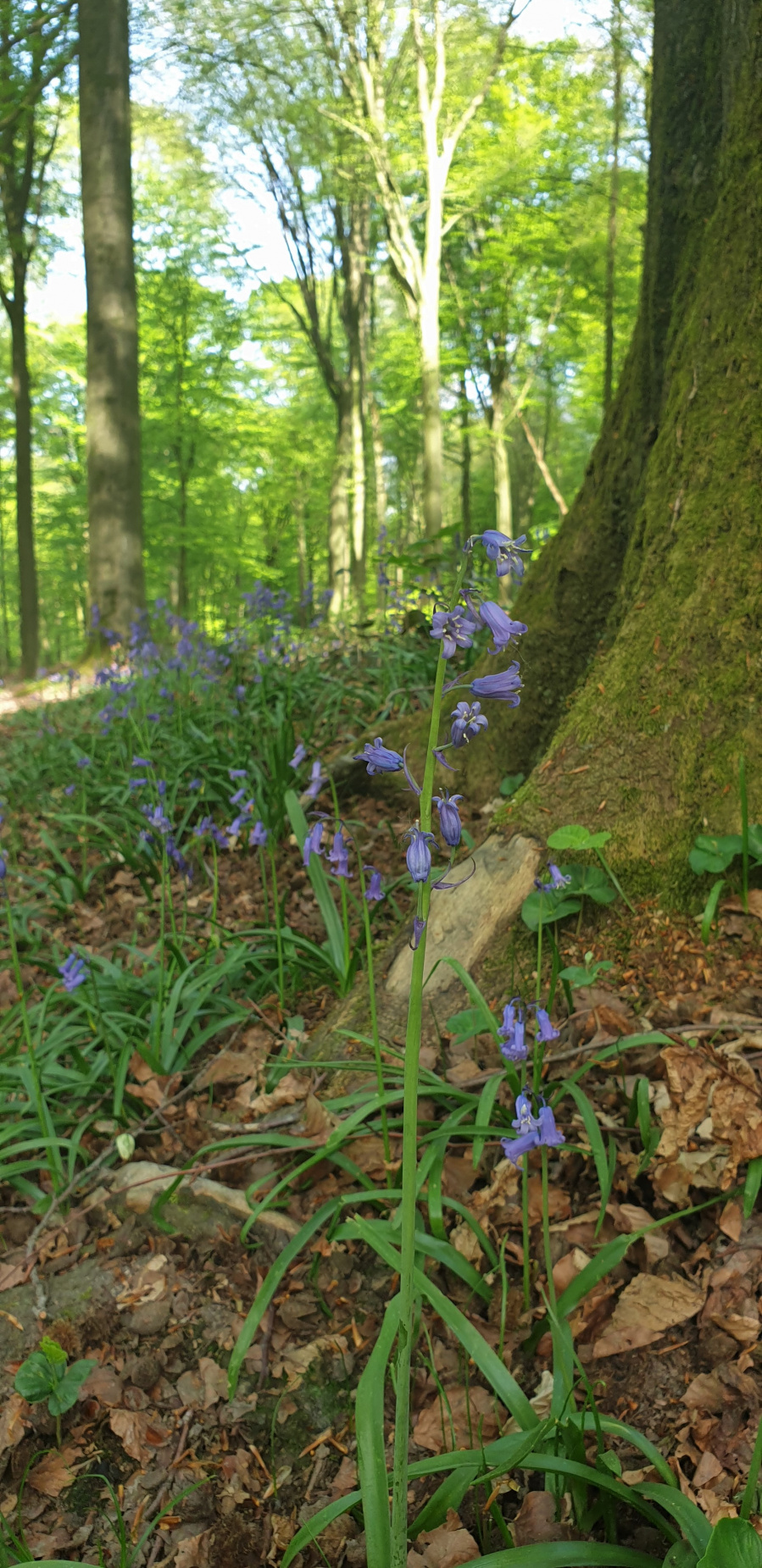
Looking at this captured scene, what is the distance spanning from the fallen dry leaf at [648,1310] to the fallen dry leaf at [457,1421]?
221mm

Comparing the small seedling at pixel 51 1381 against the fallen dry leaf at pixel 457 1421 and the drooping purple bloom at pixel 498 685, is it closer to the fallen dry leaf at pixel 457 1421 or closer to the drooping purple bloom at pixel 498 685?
the fallen dry leaf at pixel 457 1421

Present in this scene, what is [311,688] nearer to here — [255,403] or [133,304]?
[133,304]

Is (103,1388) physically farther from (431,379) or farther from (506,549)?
(431,379)

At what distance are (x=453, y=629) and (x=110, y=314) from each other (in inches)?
342

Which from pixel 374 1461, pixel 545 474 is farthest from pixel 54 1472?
pixel 545 474

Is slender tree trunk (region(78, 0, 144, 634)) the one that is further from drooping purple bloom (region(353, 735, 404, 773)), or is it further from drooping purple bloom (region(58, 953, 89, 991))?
drooping purple bloom (region(353, 735, 404, 773))

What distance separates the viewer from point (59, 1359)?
166cm

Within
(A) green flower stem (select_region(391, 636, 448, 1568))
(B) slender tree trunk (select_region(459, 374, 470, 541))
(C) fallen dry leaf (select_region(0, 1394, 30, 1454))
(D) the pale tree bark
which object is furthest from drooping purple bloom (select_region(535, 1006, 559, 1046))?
(B) slender tree trunk (select_region(459, 374, 470, 541))

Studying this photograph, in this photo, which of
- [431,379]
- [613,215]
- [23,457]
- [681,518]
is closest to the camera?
[681,518]

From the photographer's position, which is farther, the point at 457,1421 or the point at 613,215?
Result: the point at 613,215

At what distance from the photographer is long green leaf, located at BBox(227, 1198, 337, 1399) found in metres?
1.66

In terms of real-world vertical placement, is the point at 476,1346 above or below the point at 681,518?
below

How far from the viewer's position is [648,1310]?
1581 millimetres

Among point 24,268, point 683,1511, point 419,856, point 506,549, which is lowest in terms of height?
point 683,1511
